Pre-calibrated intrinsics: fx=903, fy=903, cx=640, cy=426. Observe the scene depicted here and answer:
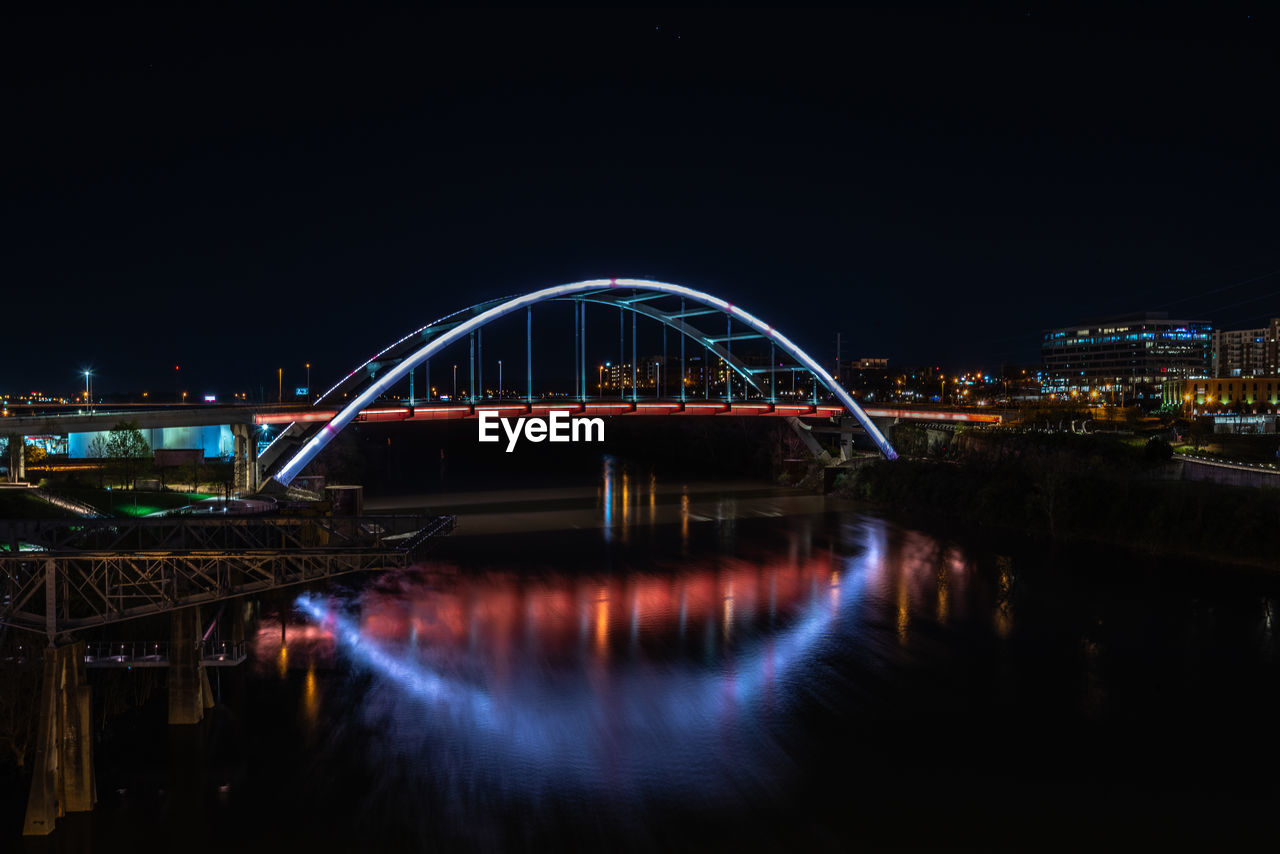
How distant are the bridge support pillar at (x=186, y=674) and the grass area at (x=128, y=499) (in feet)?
43.6

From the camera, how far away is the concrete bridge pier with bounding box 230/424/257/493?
31.2m

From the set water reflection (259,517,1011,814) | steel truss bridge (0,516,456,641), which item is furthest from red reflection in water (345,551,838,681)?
steel truss bridge (0,516,456,641)

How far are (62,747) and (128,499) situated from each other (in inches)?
746

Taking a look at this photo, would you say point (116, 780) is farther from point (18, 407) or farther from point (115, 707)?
point (18, 407)

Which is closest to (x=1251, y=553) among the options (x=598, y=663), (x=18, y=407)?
(x=598, y=663)

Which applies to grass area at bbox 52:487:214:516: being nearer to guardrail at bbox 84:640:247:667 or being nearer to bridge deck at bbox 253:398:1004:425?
bridge deck at bbox 253:398:1004:425

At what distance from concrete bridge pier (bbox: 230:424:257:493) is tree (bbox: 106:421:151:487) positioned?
10.6 ft

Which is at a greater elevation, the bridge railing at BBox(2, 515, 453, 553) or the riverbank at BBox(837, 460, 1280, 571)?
the bridge railing at BBox(2, 515, 453, 553)

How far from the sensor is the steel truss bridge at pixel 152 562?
11406mm

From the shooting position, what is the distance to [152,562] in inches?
543

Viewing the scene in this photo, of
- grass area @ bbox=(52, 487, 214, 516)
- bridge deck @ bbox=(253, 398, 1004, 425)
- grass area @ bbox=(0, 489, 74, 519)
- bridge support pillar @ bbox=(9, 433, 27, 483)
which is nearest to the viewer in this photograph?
grass area @ bbox=(0, 489, 74, 519)

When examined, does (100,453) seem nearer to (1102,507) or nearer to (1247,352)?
(1102,507)

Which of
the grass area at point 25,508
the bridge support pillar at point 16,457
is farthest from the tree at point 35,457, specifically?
the grass area at point 25,508

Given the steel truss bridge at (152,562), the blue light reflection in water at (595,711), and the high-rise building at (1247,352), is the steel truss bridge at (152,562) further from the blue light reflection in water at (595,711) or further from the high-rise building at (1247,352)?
the high-rise building at (1247,352)
